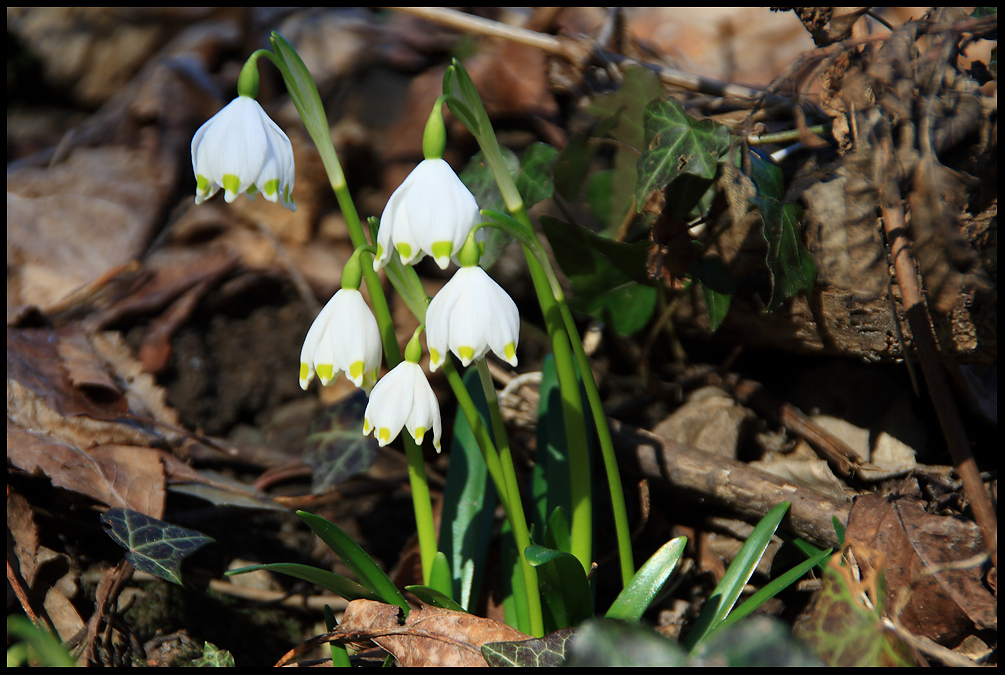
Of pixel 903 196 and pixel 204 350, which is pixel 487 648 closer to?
pixel 903 196

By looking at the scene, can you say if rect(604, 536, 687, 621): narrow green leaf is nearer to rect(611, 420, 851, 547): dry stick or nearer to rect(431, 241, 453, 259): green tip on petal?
rect(611, 420, 851, 547): dry stick

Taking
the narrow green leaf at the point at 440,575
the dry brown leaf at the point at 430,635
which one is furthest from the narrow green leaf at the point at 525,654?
the narrow green leaf at the point at 440,575

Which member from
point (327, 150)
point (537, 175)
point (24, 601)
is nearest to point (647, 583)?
point (537, 175)

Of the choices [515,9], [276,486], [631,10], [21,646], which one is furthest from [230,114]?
[631,10]

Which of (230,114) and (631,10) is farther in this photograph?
(631,10)

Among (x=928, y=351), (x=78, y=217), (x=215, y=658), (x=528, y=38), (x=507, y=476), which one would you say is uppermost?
(x=528, y=38)

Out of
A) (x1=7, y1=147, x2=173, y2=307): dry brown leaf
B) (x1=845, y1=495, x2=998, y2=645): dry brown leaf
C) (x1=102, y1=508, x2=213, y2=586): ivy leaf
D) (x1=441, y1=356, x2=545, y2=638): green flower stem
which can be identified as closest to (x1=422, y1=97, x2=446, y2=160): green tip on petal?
(x1=441, y1=356, x2=545, y2=638): green flower stem

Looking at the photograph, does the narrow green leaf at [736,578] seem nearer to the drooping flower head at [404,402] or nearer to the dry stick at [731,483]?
the dry stick at [731,483]

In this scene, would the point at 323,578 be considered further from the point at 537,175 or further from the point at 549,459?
the point at 537,175
